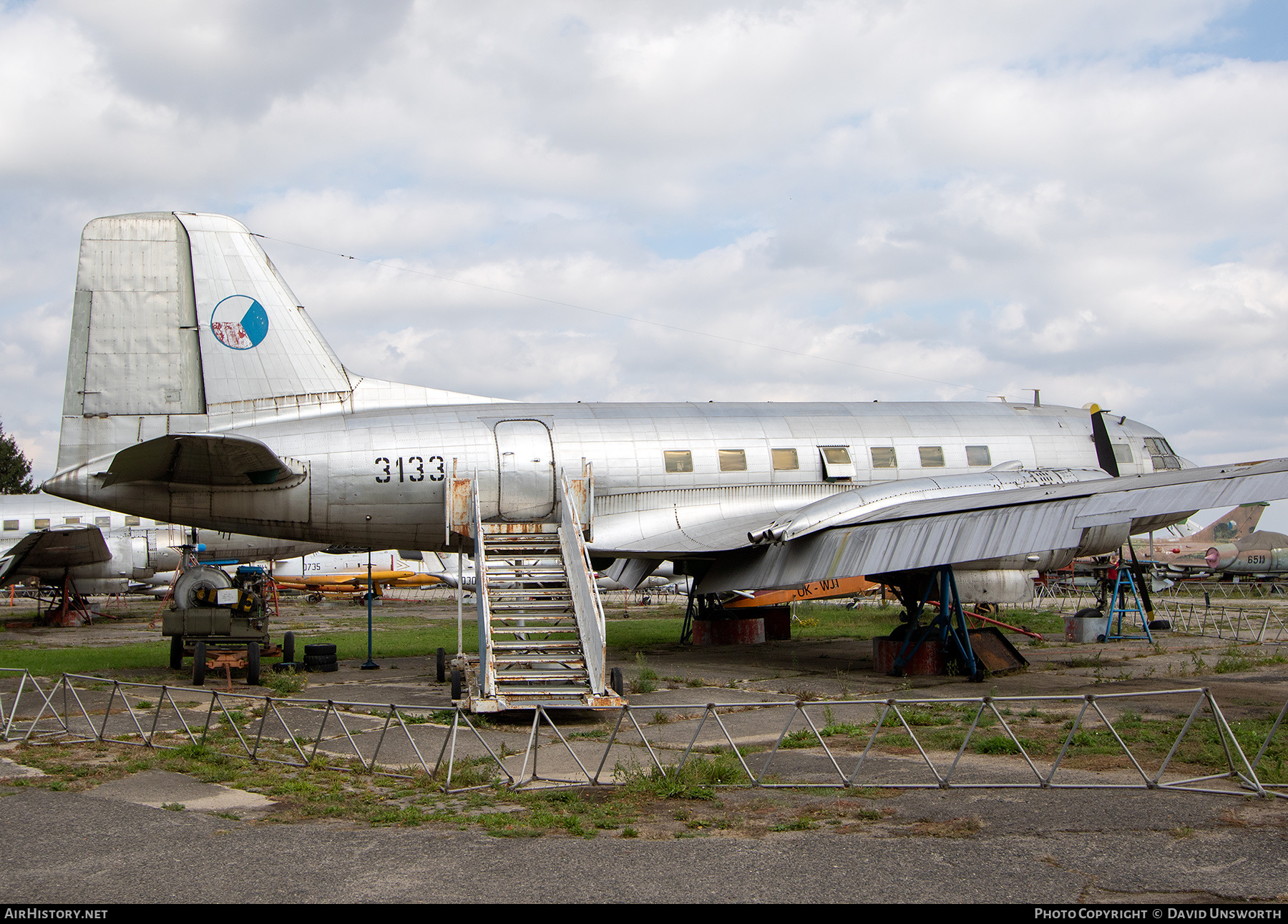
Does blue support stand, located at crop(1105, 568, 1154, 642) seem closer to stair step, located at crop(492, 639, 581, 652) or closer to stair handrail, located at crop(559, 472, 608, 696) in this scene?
stair handrail, located at crop(559, 472, 608, 696)

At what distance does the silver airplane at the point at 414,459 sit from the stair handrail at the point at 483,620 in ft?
7.84

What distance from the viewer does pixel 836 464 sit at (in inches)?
899

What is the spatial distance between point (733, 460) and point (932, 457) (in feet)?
15.8

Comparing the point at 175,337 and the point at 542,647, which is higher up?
the point at 175,337

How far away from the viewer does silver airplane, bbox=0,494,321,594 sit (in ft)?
129

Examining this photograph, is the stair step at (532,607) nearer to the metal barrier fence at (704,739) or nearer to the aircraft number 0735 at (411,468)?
the metal barrier fence at (704,739)

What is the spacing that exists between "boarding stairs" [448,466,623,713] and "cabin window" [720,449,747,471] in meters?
3.19

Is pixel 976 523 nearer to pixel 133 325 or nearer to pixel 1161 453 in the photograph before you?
pixel 1161 453

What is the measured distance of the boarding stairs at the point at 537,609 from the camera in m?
14.6

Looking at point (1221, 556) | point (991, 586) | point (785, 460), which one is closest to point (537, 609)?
point (785, 460)

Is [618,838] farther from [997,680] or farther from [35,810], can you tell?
[997,680]

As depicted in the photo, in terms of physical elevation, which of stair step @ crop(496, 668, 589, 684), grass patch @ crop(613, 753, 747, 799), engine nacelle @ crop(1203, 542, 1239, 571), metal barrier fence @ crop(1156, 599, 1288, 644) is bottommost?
metal barrier fence @ crop(1156, 599, 1288, 644)

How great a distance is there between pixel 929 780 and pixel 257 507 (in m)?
14.2

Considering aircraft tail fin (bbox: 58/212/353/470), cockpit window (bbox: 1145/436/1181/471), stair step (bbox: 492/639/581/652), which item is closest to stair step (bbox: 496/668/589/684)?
stair step (bbox: 492/639/581/652)
